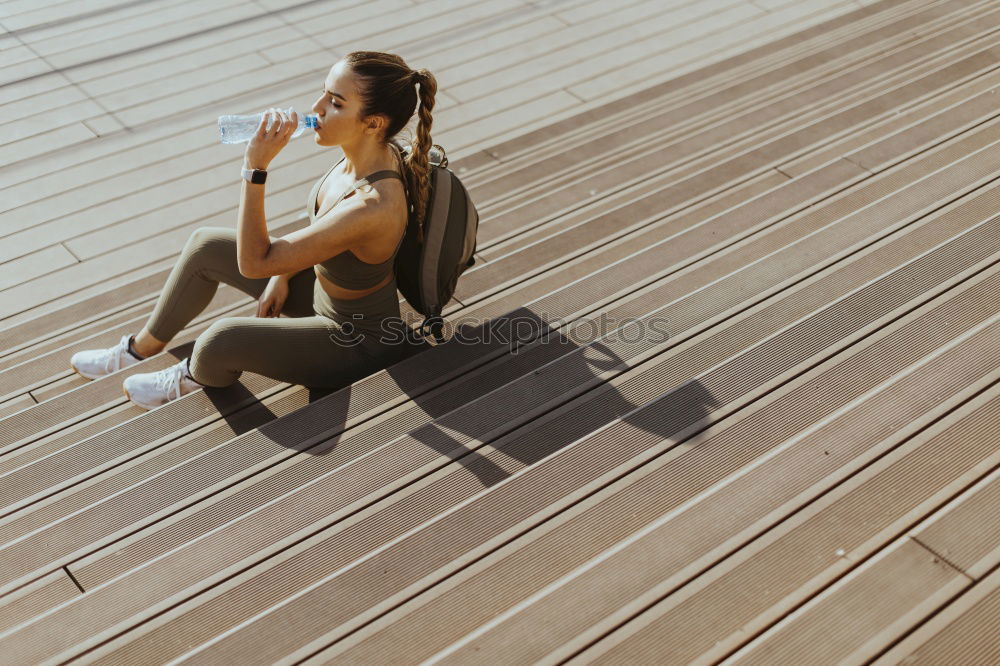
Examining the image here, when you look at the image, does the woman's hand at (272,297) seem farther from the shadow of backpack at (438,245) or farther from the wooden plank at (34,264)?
the wooden plank at (34,264)

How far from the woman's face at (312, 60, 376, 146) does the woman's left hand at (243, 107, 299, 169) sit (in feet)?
0.21

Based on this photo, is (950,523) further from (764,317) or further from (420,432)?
(420,432)

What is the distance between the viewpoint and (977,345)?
2.08 meters

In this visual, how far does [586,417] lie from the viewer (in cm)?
203

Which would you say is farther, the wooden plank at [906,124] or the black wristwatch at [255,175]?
the wooden plank at [906,124]

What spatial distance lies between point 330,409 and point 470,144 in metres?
1.94

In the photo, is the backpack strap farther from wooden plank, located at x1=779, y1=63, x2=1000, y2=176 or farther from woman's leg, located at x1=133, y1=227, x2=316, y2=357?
wooden plank, located at x1=779, y1=63, x2=1000, y2=176

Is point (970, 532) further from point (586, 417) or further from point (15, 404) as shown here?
point (15, 404)

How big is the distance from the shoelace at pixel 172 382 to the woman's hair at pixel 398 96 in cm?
70

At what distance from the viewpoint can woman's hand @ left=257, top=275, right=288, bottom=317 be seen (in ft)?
7.81

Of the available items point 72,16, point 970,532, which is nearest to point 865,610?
point 970,532

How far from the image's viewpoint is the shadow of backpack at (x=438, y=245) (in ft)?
7.14

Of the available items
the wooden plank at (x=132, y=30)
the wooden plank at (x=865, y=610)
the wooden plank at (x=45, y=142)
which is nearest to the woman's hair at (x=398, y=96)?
the wooden plank at (x=865, y=610)

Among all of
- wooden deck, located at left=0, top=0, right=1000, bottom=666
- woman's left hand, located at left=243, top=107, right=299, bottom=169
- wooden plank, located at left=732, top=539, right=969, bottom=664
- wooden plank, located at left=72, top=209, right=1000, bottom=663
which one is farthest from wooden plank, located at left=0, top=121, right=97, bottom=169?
wooden plank, located at left=732, top=539, right=969, bottom=664
